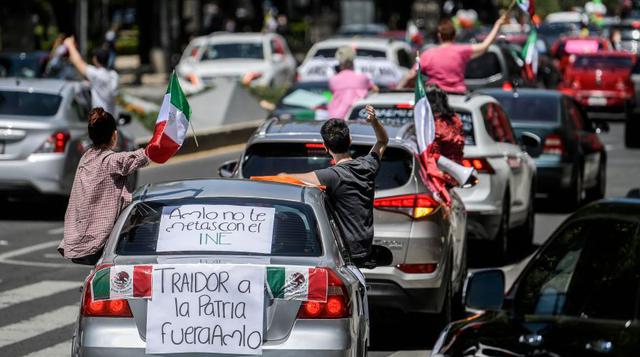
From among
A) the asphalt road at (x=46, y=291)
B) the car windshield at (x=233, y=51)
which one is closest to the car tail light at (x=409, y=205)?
the asphalt road at (x=46, y=291)

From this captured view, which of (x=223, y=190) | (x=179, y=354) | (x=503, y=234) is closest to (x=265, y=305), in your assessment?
(x=179, y=354)

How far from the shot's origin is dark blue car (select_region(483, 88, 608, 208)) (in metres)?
19.3

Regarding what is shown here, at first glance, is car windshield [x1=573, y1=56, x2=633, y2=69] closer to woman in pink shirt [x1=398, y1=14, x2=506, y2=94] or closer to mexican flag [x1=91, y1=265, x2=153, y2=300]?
woman in pink shirt [x1=398, y1=14, x2=506, y2=94]

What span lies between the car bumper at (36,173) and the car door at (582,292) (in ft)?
39.6

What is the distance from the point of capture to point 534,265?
20.9 feet

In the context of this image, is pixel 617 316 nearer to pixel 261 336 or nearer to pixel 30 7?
pixel 261 336

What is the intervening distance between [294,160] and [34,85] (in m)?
8.37

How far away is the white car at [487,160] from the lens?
14708 millimetres

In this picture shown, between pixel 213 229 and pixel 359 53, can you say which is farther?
pixel 359 53

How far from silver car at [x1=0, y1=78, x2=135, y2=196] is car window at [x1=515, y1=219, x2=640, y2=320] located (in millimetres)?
12103

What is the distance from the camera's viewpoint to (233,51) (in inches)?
1460

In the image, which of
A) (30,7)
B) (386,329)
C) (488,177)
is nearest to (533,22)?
(488,177)

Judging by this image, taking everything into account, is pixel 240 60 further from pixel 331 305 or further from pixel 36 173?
pixel 331 305

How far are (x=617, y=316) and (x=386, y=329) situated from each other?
628cm
